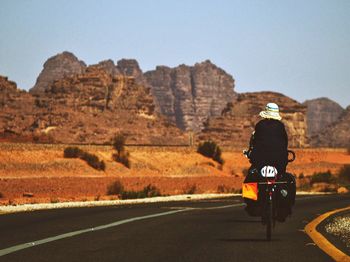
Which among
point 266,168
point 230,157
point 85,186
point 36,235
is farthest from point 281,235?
point 230,157

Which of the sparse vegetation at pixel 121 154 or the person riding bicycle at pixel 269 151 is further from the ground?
the sparse vegetation at pixel 121 154

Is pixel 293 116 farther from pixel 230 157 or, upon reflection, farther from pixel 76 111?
pixel 230 157

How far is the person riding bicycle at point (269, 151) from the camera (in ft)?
38.0

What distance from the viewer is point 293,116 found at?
19300cm

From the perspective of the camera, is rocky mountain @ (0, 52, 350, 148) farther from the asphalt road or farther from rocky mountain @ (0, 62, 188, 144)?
the asphalt road

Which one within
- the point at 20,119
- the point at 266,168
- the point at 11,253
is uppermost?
the point at 20,119

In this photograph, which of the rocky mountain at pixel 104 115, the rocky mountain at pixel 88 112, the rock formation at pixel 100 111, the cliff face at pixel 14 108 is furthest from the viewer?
the cliff face at pixel 14 108

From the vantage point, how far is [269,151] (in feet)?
38.2

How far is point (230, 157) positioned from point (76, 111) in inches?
2244

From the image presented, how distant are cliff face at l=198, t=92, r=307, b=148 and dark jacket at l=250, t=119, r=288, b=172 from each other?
165359mm

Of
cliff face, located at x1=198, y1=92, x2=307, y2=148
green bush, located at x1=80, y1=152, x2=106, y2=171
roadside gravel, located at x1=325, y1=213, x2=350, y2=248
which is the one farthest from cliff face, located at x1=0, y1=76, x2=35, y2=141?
roadside gravel, located at x1=325, y1=213, x2=350, y2=248

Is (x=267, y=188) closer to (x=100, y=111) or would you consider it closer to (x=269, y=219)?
(x=269, y=219)

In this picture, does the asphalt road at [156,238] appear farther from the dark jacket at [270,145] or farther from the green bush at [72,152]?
the green bush at [72,152]

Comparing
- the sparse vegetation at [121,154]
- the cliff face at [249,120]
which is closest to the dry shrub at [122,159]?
the sparse vegetation at [121,154]
